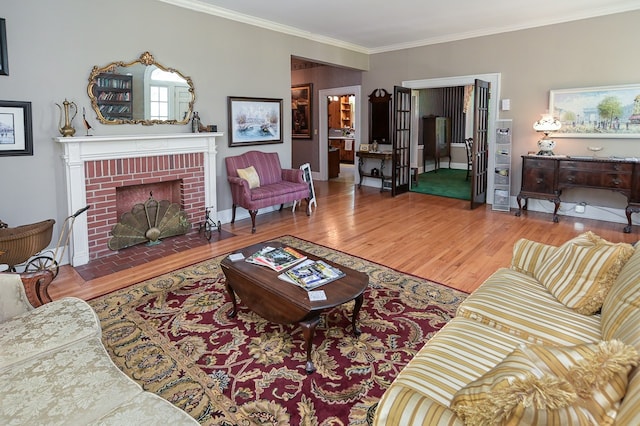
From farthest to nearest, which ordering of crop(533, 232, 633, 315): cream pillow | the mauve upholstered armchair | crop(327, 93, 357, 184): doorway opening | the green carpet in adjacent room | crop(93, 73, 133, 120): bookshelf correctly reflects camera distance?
crop(327, 93, 357, 184): doorway opening, the green carpet in adjacent room, the mauve upholstered armchair, crop(93, 73, 133, 120): bookshelf, crop(533, 232, 633, 315): cream pillow

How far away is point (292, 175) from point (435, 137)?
6.12 metres

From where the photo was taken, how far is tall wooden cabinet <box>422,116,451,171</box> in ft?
35.0

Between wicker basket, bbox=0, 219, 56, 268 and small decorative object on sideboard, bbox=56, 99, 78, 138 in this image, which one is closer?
wicker basket, bbox=0, 219, 56, 268

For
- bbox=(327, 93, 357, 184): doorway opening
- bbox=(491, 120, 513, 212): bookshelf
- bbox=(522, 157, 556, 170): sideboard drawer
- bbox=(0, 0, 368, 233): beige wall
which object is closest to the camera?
bbox=(0, 0, 368, 233): beige wall

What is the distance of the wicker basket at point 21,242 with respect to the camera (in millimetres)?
3021

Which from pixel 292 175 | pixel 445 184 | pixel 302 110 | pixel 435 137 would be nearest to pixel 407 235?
pixel 292 175

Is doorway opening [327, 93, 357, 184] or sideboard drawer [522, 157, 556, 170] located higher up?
doorway opening [327, 93, 357, 184]

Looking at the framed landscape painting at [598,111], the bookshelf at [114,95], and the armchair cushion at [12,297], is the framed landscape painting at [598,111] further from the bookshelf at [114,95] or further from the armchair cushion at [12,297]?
the armchair cushion at [12,297]

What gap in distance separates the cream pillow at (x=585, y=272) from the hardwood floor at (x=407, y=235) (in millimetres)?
1103

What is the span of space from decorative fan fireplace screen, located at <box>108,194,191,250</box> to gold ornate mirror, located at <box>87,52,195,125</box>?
969mm

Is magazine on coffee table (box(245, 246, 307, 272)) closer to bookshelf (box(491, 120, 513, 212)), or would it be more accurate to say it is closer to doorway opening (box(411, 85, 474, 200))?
bookshelf (box(491, 120, 513, 212))

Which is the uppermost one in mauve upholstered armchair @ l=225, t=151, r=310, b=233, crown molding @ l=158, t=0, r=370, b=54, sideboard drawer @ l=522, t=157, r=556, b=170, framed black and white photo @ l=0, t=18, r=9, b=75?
crown molding @ l=158, t=0, r=370, b=54

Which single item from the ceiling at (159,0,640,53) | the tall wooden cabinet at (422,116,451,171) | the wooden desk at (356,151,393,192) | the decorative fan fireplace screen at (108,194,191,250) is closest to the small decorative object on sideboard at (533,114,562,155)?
the ceiling at (159,0,640,53)

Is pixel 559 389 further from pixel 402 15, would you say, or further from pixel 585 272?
pixel 402 15
